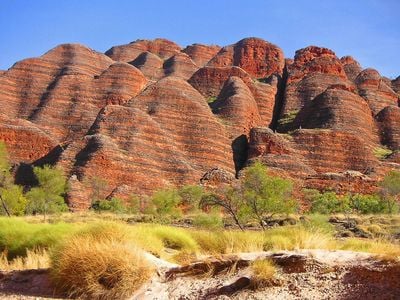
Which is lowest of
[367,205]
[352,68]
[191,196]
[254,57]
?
[367,205]

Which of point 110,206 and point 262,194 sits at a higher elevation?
point 262,194

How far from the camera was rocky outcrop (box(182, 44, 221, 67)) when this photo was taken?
A: 5586 inches

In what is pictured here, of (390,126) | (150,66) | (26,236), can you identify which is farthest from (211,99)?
(26,236)

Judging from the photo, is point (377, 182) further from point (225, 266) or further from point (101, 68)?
point (101, 68)

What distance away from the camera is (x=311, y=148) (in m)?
72.2

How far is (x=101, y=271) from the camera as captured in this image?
29.5ft

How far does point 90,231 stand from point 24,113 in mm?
85208

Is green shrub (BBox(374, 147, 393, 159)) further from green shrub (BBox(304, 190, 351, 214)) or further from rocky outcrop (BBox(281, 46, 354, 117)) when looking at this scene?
green shrub (BBox(304, 190, 351, 214))

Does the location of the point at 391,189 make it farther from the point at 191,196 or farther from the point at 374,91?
the point at 374,91

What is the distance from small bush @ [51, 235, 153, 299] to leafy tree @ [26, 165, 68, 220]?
38.9 metres

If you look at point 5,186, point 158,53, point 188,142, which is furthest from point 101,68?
point 5,186

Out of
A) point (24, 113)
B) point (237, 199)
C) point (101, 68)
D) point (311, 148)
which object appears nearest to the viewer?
point (237, 199)

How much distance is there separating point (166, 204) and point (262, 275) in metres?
41.8

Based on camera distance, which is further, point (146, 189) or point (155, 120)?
point (155, 120)
